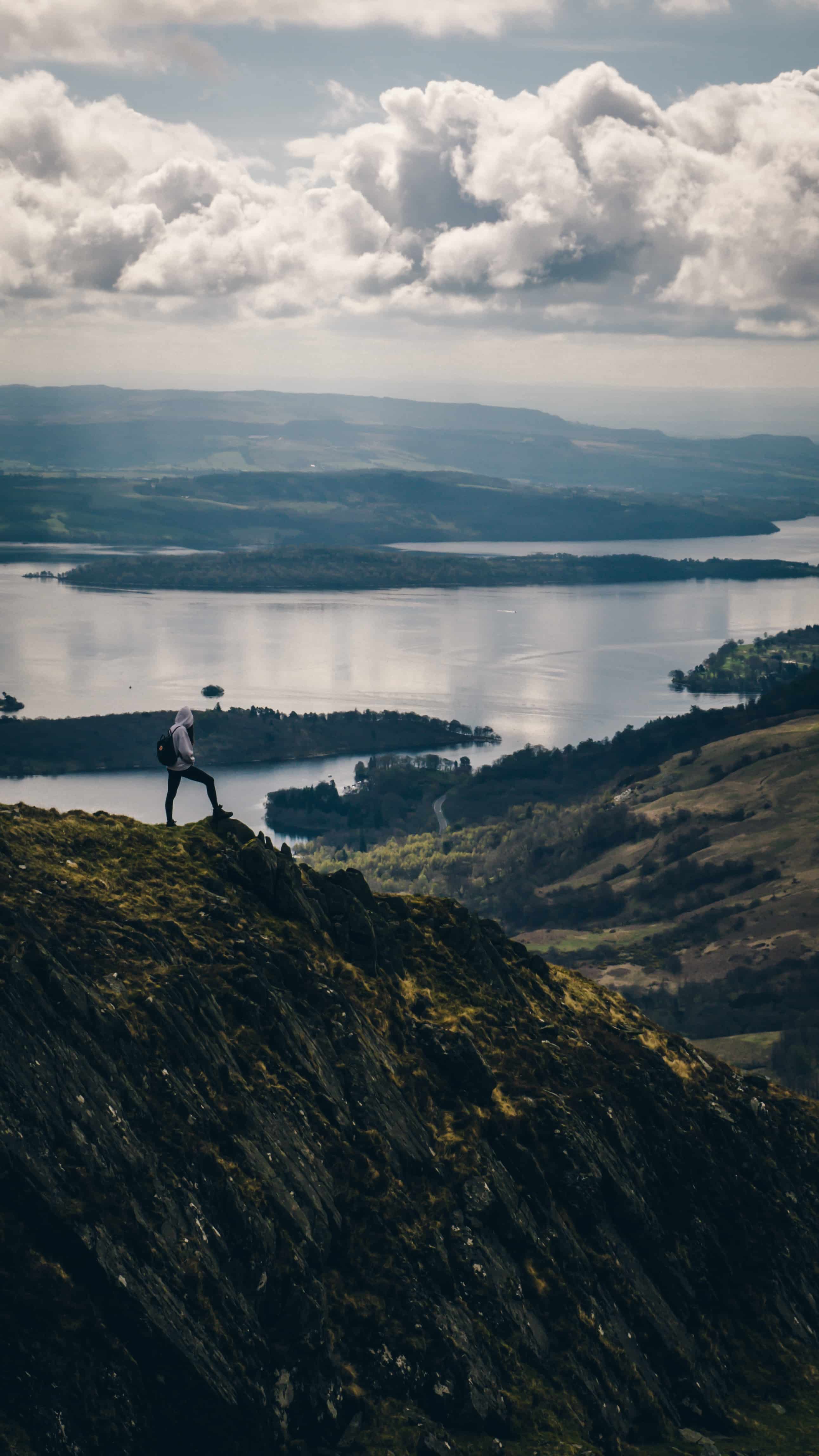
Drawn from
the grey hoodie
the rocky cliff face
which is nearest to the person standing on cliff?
the grey hoodie

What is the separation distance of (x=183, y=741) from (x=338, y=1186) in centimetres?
1027

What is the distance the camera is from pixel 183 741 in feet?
109

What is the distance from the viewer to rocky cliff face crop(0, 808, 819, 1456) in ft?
85.6

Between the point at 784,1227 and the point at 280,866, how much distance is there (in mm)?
16961

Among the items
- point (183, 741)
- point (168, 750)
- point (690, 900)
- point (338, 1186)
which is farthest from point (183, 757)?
point (690, 900)

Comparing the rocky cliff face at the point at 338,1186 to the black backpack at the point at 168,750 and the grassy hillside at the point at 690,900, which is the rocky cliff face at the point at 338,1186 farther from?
the grassy hillside at the point at 690,900

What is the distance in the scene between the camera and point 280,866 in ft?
126

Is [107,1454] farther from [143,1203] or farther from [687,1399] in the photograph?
[687,1399]

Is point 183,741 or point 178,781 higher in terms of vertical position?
point 183,741

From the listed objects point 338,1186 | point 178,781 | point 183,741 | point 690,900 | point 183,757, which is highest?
point 183,741

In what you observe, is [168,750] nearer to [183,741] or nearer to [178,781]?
[183,741]

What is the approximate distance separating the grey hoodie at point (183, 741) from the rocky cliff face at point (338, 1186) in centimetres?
359

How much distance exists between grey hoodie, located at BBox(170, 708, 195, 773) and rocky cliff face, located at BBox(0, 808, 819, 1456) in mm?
3588

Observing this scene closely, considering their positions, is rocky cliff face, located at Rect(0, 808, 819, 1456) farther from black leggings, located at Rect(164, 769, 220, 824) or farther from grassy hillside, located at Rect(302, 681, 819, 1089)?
grassy hillside, located at Rect(302, 681, 819, 1089)
